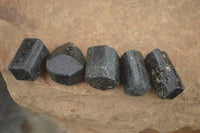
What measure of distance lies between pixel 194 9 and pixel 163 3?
0.21m

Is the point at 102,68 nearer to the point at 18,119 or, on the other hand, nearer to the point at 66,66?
the point at 66,66

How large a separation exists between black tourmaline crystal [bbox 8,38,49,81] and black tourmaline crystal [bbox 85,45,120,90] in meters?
0.27

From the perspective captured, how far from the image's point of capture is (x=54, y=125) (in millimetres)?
1618

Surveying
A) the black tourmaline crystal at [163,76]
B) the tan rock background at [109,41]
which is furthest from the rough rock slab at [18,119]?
the black tourmaline crystal at [163,76]

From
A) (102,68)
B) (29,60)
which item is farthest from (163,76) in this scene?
(29,60)

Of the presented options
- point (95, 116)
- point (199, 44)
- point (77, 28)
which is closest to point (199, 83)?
point (199, 44)

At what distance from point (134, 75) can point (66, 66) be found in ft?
1.16

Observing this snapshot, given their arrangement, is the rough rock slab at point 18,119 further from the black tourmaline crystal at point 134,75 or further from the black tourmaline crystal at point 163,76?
the black tourmaline crystal at point 163,76

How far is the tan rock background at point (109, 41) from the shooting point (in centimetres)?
117

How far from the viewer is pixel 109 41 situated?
4.00 feet

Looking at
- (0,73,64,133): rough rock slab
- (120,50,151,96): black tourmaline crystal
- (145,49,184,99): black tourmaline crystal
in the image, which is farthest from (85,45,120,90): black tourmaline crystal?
(0,73,64,133): rough rock slab

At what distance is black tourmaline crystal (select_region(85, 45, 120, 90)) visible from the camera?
983 mm

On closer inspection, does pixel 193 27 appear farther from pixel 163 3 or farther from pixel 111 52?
pixel 111 52

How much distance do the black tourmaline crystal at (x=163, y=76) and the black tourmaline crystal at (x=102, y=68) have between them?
0.19m
